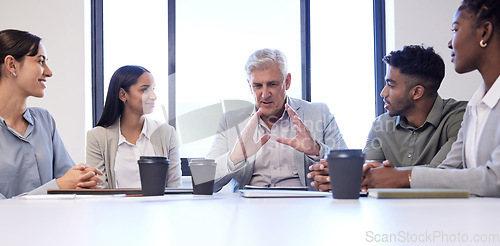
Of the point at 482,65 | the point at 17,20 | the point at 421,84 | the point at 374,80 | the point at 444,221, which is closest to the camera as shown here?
the point at 444,221

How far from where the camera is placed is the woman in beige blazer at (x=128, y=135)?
246cm

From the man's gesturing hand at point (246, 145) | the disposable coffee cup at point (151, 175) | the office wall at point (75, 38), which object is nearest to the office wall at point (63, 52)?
the office wall at point (75, 38)

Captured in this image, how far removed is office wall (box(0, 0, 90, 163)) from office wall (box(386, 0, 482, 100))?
101 inches

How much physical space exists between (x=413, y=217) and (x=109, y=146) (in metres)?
2.18

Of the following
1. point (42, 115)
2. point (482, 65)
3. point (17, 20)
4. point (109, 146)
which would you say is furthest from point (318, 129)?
point (17, 20)

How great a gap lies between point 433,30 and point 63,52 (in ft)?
9.83

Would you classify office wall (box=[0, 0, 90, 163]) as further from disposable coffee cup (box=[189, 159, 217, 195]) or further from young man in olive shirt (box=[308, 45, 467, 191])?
disposable coffee cup (box=[189, 159, 217, 195])

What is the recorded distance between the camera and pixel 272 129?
2.48 m

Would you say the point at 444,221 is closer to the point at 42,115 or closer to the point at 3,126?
the point at 3,126

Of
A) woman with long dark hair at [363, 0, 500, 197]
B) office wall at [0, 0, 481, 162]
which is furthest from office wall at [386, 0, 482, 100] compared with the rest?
woman with long dark hair at [363, 0, 500, 197]

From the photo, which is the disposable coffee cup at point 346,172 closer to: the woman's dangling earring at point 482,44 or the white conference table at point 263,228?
the white conference table at point 263,228

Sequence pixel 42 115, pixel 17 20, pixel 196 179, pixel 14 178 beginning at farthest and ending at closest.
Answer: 1. pixel 17 20
2. pixel 42 115
3. pixel 14 178
4. pixel 196 179

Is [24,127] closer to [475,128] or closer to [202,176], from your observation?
[202,176]

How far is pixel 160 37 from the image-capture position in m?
3.88
